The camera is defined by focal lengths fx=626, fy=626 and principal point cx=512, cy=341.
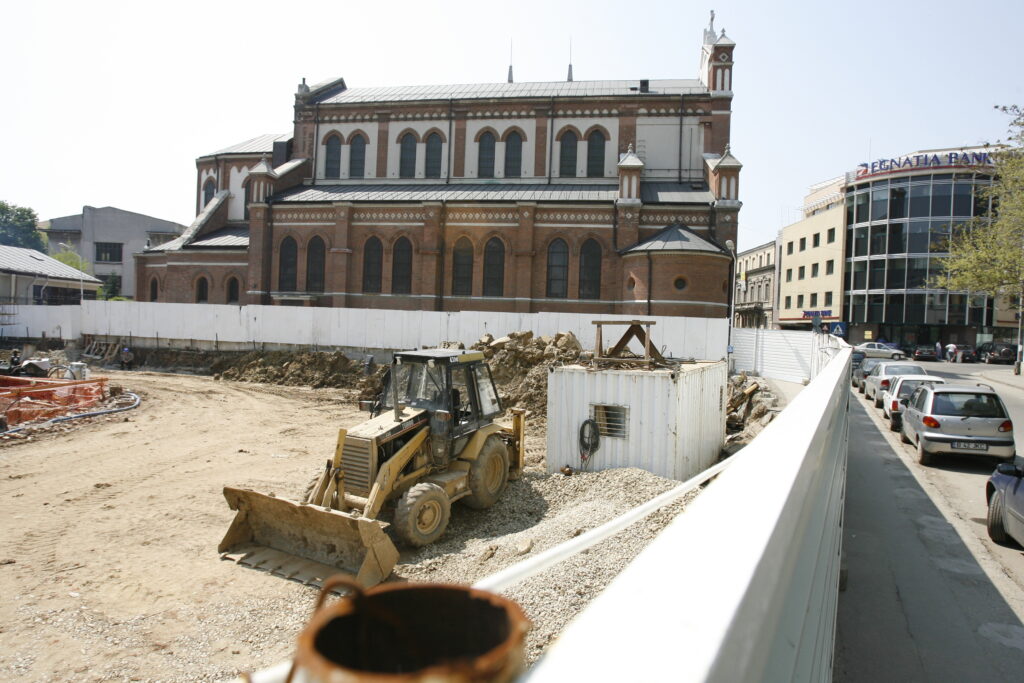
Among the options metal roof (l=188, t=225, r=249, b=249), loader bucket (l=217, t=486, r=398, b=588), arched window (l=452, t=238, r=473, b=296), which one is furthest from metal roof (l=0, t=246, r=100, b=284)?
loader bucket (l=217, t=486, r=398, b=588)

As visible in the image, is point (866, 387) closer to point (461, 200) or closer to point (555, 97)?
point (461, 200)

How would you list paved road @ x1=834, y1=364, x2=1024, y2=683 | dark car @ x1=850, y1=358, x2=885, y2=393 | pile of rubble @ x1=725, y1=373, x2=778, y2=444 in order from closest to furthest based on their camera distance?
paved road @ x1=834, y1=364, x2=1024, y2=683
pile of rubble @ x1=725, y1=373, x2=778, y2=444
dark car @ x1=850, y1=358, x2=885, y2=393

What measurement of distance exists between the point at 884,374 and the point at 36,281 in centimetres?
5129

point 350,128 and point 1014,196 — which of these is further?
point 350,128

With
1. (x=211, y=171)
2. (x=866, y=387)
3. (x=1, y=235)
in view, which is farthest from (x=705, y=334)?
(x=1, y=235)

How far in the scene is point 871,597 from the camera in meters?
6.28

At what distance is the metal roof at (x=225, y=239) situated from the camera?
35.8 metres

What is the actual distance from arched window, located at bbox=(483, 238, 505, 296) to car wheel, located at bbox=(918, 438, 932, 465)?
2206 centimetres

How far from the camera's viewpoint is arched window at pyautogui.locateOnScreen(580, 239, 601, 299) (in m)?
31.1

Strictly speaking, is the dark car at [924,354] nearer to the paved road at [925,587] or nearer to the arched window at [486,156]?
the arched window at [486,156]

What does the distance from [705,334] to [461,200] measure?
14.4 m

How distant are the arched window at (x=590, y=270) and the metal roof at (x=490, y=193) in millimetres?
2390

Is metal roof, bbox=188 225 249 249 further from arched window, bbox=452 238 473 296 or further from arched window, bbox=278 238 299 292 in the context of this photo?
arched window, bbox=452 238 473 296

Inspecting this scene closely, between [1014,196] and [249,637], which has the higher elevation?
[1014,196]
